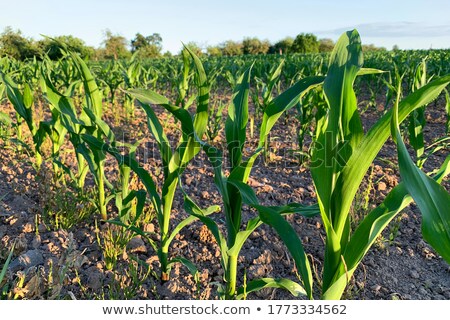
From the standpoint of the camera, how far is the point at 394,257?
7.02ft

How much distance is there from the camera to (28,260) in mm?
1928

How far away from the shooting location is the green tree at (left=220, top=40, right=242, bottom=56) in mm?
51344

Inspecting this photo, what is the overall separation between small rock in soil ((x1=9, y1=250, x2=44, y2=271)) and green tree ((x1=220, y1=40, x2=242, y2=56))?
50012 millimetres

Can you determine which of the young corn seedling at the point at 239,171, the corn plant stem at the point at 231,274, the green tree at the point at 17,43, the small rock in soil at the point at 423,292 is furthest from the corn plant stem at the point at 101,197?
the green tree at the point at 17,43

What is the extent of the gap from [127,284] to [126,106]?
3.38 metres

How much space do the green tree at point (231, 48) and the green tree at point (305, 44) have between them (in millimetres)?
7964

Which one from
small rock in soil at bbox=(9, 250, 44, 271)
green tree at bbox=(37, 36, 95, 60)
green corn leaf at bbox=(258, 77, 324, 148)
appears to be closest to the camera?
green corn leaf at bbox=(258, 77, 324, 148)

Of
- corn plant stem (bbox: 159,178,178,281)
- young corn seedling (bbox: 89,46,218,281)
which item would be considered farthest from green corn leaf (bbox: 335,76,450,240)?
corn plant stem (bbox: 159,178,178,281)

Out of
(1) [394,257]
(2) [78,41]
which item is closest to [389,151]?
(1) [394,257]

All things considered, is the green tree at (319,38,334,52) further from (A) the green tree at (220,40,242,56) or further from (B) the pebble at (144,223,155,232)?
(B) the pebble at (144,223,155,232)

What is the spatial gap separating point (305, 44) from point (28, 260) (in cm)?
5174

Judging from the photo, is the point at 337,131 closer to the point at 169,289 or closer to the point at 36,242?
the point at 169,289

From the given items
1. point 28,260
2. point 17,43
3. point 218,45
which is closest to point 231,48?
point 218,45
